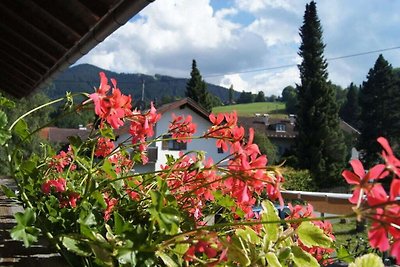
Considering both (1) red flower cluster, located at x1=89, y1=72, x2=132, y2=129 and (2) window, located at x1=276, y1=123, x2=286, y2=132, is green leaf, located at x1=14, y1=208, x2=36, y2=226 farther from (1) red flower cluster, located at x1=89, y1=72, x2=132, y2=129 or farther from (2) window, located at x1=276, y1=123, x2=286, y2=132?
(2) window, located at x1=276, y1=123, x2=286, y2=132

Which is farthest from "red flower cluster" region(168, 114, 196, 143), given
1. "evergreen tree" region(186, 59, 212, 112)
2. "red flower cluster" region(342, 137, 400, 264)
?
"evergreen tree" region(186, 59, 212, 112)

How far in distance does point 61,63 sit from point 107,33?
103 cm

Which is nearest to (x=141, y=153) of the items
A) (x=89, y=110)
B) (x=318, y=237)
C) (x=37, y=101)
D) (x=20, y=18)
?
(x=89, y=110)

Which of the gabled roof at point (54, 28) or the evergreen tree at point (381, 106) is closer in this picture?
the gabled roof at point (54, 28)

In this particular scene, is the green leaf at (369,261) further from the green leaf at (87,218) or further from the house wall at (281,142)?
the house wall at (281,142)

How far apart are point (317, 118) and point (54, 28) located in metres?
27.5

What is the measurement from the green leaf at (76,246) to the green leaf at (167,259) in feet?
0.31

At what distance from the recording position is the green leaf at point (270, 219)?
2.26ft

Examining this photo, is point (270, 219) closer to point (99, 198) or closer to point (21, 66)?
point (99, 198)

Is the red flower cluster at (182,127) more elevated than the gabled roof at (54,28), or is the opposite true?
the gabled roof at (54,28)

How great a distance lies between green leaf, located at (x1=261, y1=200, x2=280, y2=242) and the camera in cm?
69

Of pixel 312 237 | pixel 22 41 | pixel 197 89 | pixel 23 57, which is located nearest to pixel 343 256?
pixel 312 237

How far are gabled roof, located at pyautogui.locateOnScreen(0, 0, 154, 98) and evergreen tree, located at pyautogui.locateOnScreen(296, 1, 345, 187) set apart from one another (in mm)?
26094

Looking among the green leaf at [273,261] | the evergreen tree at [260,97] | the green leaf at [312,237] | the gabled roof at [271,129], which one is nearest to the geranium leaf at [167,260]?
the green leaf at [273,261]
